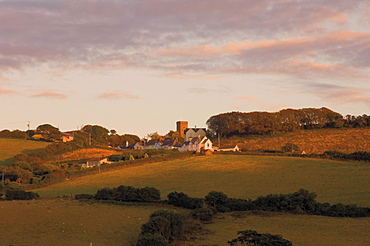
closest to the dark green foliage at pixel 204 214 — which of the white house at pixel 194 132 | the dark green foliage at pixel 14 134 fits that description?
the white house at pixel 194 132

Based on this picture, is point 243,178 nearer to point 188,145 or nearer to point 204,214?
point 204,214

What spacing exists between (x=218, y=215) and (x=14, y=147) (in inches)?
4164

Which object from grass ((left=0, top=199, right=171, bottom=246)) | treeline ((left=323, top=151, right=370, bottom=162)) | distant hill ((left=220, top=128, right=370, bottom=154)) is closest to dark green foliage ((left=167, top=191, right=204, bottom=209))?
grass ((left=0, top=199, right=171, bottom=246))

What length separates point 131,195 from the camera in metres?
53.6

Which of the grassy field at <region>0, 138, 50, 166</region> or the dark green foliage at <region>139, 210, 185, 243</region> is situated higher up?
the grassy field at <region>0, 138, 50, 166</region>

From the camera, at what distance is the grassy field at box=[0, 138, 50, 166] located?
124125 mm

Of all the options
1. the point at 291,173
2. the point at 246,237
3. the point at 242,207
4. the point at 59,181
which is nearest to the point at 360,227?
the point at 242,207

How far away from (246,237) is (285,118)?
12090 cm

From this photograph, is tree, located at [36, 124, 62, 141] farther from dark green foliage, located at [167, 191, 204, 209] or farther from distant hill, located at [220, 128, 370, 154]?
dark green foliage, located at [167, 191, 204, 209]

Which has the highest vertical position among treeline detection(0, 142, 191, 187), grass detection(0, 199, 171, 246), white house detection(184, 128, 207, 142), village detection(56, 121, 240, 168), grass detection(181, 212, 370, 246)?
white house detection(184, 128, 207, 142)

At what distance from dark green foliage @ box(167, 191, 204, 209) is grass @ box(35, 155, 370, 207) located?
8.88m

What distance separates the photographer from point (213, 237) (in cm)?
3456

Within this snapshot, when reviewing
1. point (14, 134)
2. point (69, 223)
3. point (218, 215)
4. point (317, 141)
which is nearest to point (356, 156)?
point (317, 141)

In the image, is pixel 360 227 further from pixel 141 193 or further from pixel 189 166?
pixel 189 166
